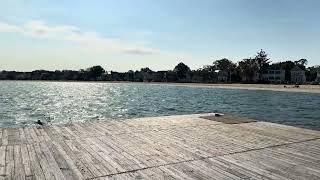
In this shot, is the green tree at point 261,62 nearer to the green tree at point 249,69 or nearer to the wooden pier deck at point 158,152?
the green tree at point 249,69

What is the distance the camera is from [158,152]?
8844 mm

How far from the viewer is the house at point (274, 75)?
147125 mm

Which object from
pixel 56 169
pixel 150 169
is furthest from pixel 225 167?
pixel 56 169

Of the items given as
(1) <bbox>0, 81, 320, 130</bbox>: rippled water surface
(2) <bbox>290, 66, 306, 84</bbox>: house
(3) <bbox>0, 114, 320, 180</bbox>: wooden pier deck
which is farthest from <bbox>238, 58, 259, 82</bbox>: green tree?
(3) <bbox>0, 114, 320, 180</bbox>: wooden pier deck

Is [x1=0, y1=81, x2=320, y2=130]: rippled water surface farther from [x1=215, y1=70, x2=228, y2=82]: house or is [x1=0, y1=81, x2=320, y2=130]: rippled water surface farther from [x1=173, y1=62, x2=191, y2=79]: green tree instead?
[x1=173, y1=62, x2=191, y2=79]: green tree

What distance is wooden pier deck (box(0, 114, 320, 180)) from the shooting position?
712 cm

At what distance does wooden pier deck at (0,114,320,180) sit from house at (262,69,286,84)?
14236 centimetres

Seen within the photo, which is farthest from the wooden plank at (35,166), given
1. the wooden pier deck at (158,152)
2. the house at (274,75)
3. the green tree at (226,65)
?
the green tree at (226,65)

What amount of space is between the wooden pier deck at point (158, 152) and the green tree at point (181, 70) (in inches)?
6995

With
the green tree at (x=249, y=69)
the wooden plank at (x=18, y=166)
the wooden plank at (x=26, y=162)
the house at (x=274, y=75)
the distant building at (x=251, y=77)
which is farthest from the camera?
the house at (x=274, y=75)

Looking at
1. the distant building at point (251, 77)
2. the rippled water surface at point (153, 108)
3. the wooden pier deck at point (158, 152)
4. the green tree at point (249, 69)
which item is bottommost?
the rippled water surface at point (153, 108)

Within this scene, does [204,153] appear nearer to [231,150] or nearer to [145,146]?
[231,150]

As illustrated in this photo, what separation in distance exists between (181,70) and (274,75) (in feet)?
187

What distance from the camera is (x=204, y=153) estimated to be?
8797 millimetres
